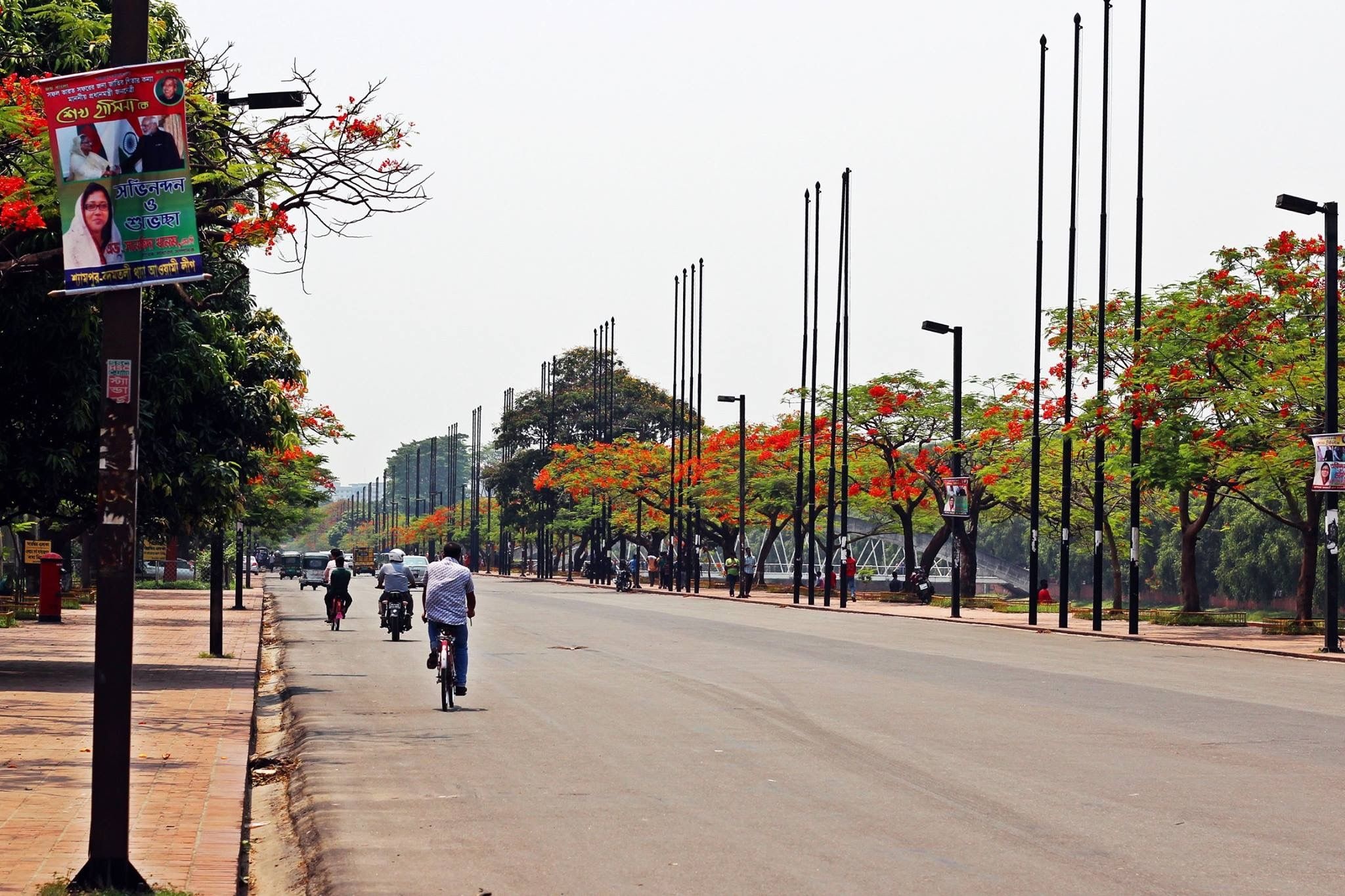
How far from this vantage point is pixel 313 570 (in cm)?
8800

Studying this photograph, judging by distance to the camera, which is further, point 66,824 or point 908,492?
point 908,492

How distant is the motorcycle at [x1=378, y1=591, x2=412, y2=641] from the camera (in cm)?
3228

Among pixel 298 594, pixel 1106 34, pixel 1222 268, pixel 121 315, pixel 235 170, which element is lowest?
pixel 298 594

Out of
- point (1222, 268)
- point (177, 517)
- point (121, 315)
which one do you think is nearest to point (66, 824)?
point (121, 315)

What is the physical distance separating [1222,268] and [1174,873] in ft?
111

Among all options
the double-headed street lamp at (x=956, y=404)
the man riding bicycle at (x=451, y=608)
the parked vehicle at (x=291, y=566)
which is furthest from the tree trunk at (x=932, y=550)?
the parked vehicle at (x=291, y=566)

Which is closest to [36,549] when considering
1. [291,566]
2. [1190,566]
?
[1190,566]

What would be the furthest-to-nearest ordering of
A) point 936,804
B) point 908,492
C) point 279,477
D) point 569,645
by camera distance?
point 908,492
point 279,477
point 569,645
point 936,804

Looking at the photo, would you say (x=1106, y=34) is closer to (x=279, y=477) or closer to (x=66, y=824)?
(x=279, y=477)

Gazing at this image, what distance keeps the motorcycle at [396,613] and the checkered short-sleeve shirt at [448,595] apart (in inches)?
559

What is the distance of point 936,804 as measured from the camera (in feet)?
35.8

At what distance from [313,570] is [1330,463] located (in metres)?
65.3

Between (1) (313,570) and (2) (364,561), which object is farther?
(2) (364,561)

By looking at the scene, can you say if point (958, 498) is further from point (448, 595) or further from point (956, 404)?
point (448, 595)
